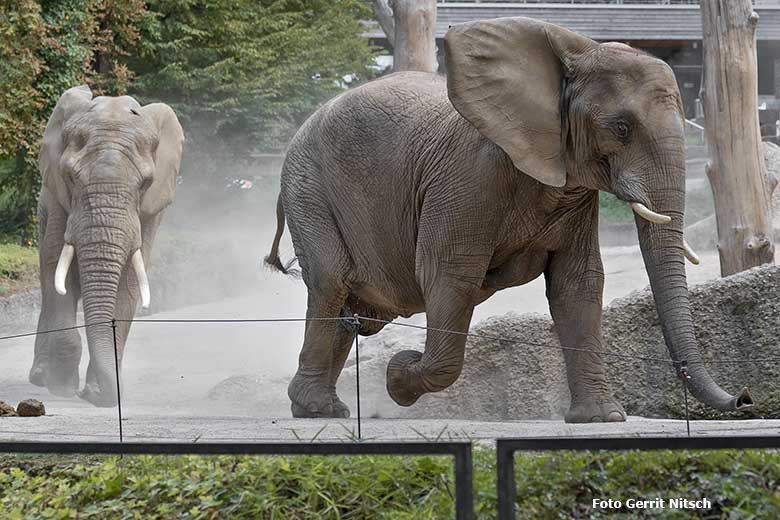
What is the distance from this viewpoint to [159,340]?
1544cm

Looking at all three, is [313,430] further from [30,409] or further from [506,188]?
[30,409]

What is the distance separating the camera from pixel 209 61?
92.7ft

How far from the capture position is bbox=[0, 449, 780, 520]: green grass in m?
4.50

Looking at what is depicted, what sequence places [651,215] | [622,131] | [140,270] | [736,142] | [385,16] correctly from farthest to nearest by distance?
[385,16]
[736,142]
[140,270]
[622,131]
[651,215]

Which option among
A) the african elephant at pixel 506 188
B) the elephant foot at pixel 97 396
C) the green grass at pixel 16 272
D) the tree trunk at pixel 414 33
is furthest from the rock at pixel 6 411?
the green grass at pixel 16 272

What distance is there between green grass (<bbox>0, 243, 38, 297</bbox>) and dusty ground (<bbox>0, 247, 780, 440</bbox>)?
6.38 ft

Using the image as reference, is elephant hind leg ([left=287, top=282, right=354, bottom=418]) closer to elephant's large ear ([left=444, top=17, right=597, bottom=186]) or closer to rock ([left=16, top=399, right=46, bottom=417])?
rock ([left=16, top=399, right=46, bottom=417])

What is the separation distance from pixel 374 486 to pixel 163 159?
734 cm

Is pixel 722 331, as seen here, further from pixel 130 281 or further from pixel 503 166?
pixel 130 281

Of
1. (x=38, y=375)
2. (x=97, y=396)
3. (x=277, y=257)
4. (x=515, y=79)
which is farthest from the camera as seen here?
(x=38, y=375)

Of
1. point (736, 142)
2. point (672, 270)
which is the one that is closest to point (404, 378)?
point (672, 270)

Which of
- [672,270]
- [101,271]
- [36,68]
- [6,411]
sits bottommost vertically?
[6,411]

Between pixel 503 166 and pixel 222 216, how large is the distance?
22448 millimetres

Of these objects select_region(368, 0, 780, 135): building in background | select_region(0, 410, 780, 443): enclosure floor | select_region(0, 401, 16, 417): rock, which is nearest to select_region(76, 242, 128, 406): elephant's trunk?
select_region(0, 401, 16, 417): rock
